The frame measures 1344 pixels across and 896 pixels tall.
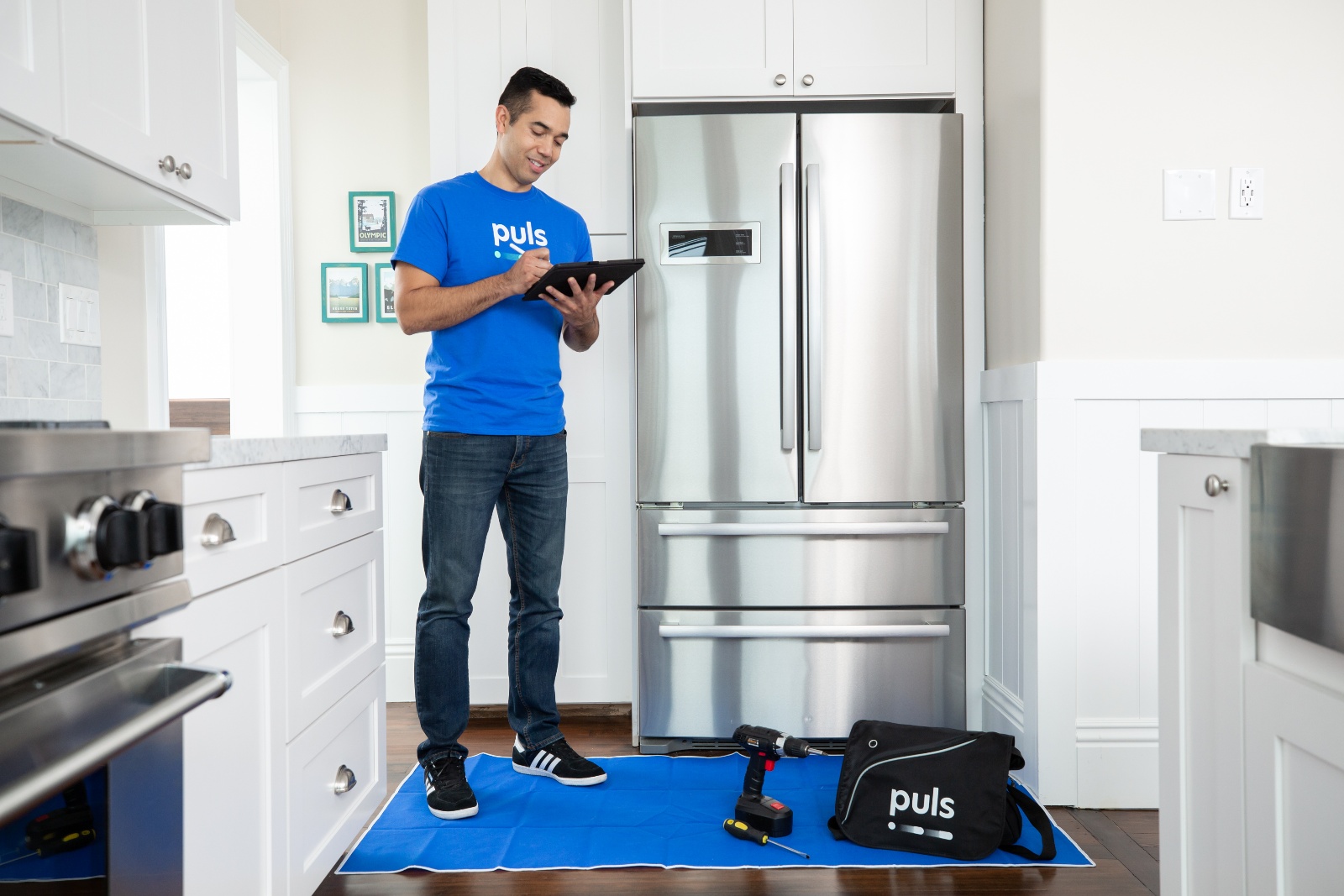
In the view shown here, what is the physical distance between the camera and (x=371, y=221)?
2.94m

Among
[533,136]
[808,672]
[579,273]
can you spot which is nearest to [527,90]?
[533,136]

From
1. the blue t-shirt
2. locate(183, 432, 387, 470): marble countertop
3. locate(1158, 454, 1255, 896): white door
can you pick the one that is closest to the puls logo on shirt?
the blue t-shirt

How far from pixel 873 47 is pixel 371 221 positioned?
1.69 metres

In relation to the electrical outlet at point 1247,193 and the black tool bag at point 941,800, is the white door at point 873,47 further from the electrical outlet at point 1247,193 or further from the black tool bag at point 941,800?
the black tool bag at point 941,800

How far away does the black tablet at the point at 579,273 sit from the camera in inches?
76.5

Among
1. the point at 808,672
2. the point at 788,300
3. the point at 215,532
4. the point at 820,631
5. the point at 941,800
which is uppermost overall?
the point at 788,300

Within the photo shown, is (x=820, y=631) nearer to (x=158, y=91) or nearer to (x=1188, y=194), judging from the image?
(x=1188, y=194)

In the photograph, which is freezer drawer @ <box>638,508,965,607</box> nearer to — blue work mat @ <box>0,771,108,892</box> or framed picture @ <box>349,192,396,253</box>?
framed picture @ <box>349,192,396,253</box>

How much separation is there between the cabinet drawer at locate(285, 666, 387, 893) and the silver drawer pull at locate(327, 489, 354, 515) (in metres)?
0.37

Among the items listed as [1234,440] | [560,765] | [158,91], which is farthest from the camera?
[560,765]

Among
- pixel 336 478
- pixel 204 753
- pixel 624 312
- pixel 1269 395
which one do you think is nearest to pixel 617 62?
pixel 624 312

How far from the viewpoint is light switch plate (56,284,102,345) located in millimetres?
1734

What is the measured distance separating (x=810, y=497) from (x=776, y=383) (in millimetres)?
328

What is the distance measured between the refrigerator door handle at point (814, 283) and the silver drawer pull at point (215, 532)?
155cm
